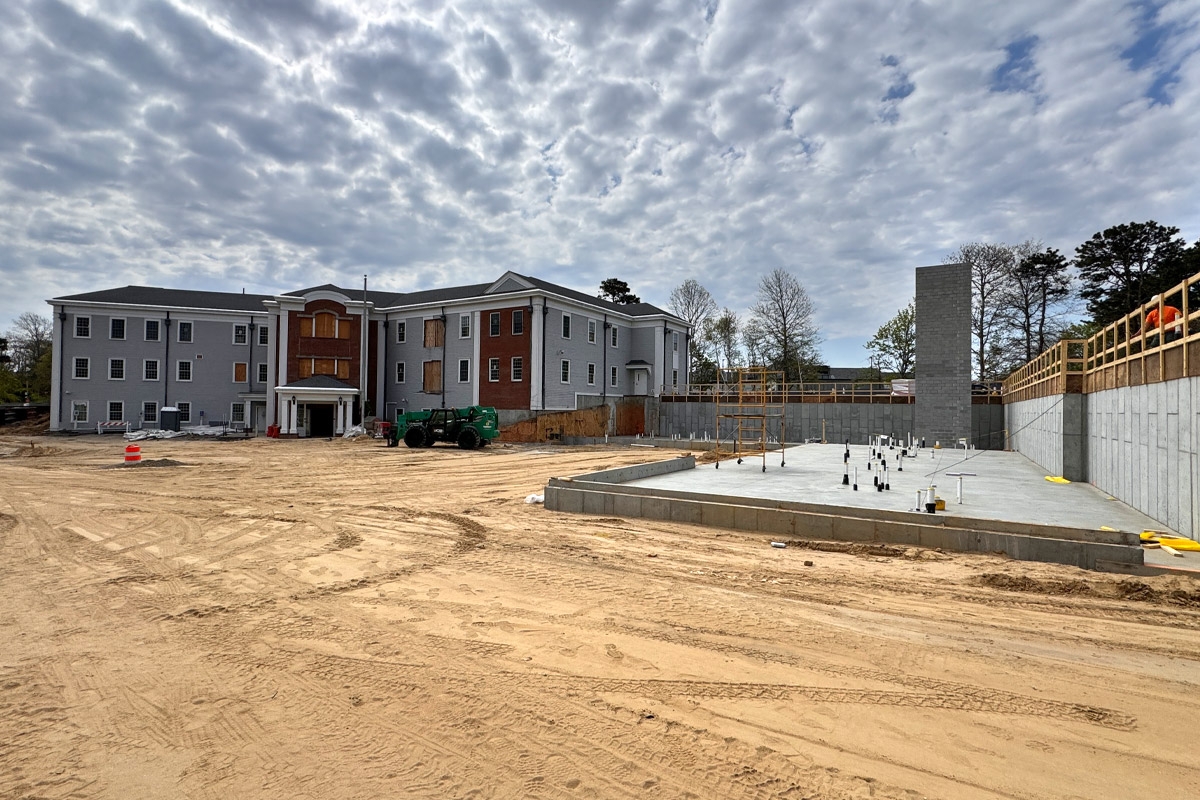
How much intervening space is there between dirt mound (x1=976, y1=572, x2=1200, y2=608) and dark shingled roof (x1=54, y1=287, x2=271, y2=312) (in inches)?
1943

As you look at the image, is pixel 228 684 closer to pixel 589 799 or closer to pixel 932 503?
pixel 589 799

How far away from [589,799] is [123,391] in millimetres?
50841

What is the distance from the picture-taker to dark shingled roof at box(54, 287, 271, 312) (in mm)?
40906

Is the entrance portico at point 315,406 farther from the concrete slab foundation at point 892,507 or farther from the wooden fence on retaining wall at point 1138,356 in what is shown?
the wooden fence on retaining wall at point 1138,356

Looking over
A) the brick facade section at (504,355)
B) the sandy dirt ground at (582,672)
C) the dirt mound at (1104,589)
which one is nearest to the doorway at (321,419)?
the brick facade section at (504,355)

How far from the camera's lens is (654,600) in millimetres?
6445

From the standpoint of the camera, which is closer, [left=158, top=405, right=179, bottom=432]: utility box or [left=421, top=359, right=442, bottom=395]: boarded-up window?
[left=158, top=405, right=179, bottom=432]: utility box

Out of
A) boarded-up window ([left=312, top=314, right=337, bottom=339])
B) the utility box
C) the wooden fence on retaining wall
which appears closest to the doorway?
boarded-up window ([left=312, top=314, right=337, bottom=339])

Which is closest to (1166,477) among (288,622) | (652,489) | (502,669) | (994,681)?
(994,681)

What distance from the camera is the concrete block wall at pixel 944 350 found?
26.6 meters

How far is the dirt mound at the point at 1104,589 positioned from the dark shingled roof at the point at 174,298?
49.4 m

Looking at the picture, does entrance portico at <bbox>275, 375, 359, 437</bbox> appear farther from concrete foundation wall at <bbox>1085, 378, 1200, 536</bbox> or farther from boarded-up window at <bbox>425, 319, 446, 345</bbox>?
concrete foundation wall at <bbox>1085, 378, 1200, 536</bbox>

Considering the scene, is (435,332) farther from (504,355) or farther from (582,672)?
(582,672)

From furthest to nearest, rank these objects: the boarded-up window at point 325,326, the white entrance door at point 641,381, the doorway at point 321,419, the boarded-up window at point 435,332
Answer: the white entrance door at point 641,381 → the boarded-up window at point 435,332 → the boarded-up window at point 325,326 → the doorway at point 321,419
